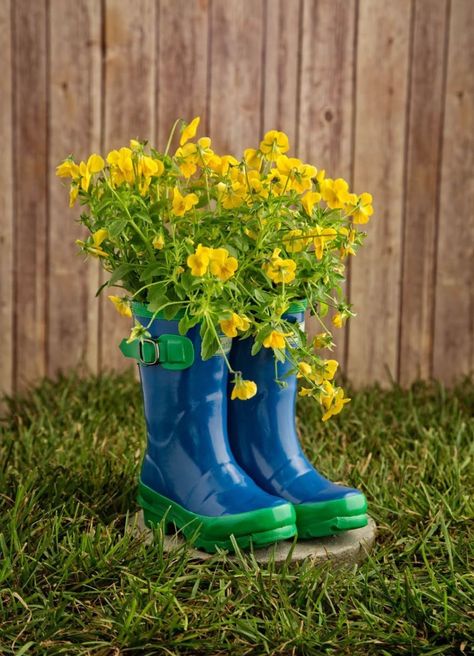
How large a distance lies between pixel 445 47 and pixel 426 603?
1.72 metres

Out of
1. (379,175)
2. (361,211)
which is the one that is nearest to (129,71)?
(379,175)

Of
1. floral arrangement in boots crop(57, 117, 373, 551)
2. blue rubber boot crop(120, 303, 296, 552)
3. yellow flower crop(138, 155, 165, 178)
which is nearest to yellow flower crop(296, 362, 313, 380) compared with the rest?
floral arrangement in boots crop(57, 117, 373, 551)

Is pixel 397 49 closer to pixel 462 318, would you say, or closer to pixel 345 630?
pixel 462 318

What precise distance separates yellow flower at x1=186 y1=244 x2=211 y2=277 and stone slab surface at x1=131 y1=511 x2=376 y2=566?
0.40 m

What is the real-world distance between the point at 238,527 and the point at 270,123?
4.67 ft

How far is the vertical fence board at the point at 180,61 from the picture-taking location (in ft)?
8.21

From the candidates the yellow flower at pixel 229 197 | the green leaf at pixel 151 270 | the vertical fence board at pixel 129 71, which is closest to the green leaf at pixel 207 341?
the green leaf at pixel 151 270

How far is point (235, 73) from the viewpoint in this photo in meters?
2.55

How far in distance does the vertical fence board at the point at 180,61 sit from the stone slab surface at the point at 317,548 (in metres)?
1.32

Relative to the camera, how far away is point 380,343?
8.88ft

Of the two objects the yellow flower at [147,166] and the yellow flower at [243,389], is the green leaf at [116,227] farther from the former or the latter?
the yellow flower at [243,389]

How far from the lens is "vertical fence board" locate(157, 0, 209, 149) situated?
250 cm

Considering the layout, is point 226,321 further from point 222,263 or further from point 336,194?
point 336,194

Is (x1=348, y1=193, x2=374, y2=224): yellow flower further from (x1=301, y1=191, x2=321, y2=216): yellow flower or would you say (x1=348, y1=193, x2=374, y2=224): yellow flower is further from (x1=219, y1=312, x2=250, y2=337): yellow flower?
(x1=219, y1=312, x2=250, y2=337): yellow flower
